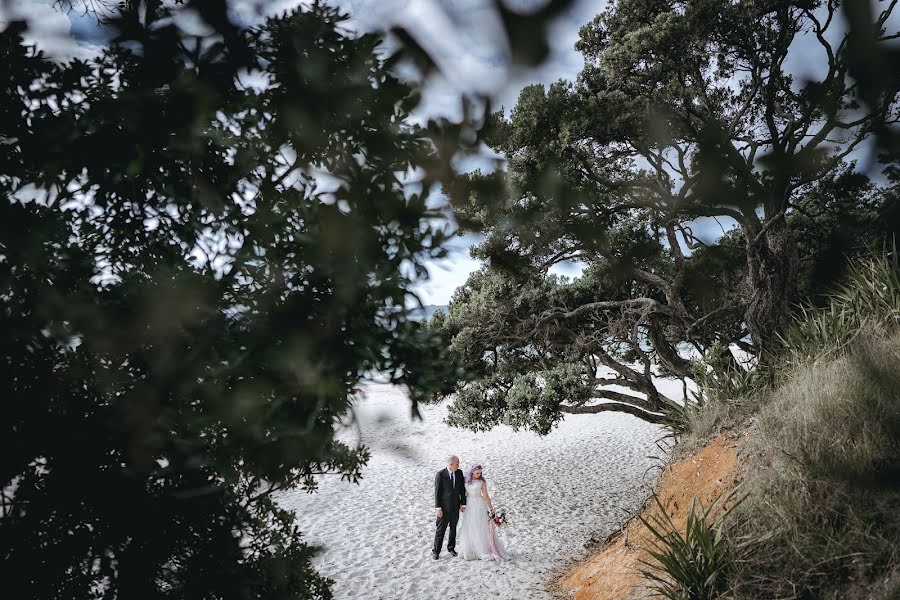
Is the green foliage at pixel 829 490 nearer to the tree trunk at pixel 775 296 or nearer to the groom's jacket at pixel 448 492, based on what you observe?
the tree trunk at pixel 775 296

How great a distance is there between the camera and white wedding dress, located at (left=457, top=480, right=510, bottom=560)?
8.33m

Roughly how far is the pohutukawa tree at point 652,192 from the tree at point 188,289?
9.2 inches

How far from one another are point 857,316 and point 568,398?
13.2 ft

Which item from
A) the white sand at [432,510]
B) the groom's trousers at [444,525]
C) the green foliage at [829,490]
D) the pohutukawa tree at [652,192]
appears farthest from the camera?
the groom's trousers at [444,525]

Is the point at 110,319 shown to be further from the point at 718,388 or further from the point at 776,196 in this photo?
the point at 718,388

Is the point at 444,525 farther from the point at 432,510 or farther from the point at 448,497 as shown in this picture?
the point at 432,510

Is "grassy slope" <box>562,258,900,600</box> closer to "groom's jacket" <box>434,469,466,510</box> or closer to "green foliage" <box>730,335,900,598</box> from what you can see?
"green foliage" <box>730,335,900,598</box>

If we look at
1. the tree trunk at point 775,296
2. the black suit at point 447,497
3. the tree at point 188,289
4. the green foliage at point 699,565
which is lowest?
the green foliage at point 699,565

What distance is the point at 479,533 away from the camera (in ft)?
27.3

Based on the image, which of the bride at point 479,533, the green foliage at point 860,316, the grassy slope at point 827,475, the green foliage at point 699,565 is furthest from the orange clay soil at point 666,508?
the bride at point 479,533

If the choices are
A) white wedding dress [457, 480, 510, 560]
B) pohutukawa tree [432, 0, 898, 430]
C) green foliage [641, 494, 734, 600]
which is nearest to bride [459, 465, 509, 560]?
white wedding dress [457, 480, 510, 560]

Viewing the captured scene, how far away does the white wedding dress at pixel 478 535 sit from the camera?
27.3ft

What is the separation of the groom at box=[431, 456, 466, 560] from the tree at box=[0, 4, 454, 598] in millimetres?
5747

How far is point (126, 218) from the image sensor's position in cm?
209
